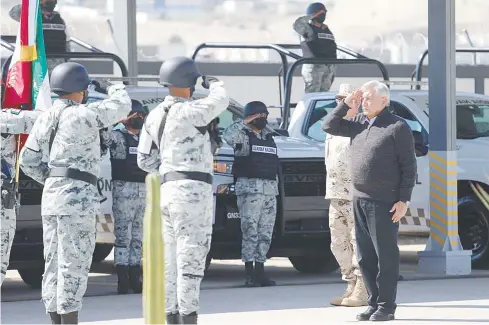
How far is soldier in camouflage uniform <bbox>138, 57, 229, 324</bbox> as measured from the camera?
832 cm

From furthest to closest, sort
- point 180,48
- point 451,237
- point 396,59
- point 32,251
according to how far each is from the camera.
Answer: point 180,48 → point 396,59 → point 451,237 → point 32,251

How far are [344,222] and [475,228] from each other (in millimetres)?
3024

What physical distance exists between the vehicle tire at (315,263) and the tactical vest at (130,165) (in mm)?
2189

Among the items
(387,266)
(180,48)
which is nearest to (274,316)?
(387,266)

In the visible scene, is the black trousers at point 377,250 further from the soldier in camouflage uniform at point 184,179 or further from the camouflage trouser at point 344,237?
the soldier in camouflage uniform at point 184,179

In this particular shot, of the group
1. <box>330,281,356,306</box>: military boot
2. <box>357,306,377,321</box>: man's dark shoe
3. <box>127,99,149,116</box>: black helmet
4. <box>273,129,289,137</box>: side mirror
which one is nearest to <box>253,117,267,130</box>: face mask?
<box>273,129,289,137</box>: side mirror

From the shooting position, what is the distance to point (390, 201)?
9406 mm

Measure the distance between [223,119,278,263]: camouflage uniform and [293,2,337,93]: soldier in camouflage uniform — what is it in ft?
11.1

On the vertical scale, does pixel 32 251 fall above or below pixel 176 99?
below

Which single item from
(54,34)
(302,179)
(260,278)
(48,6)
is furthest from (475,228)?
(48,6)

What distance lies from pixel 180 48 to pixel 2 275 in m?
21.5

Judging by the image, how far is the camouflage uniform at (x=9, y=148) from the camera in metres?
9.02

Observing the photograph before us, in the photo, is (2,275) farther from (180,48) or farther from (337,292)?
(180,48)

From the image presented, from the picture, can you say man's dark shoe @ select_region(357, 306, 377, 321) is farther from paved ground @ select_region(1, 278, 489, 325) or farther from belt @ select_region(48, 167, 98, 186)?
belt @ select_region(48, 167, 98, 186)
